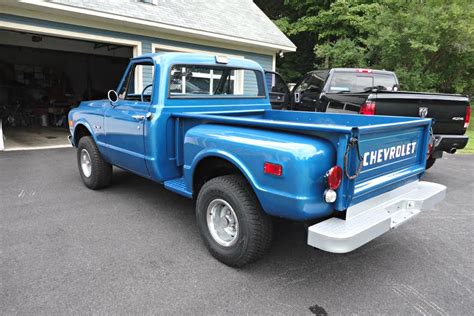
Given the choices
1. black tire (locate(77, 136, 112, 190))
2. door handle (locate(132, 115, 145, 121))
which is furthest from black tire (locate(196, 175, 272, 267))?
black tire (locate(77, 136, 112, 190))

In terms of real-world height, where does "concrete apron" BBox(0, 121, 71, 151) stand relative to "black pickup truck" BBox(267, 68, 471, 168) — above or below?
below

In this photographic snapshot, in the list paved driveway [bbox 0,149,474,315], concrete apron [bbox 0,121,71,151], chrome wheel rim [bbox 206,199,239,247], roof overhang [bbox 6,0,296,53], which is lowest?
paved driveway [bbox 0,149,474,315]

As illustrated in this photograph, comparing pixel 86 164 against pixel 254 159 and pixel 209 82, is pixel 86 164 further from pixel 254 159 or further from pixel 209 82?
pixel 254 159

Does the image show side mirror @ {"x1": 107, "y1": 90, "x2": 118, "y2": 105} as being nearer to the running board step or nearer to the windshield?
the running board step

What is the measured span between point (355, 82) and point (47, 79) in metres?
14.8

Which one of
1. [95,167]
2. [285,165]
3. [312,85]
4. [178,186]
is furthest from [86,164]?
[312,85]

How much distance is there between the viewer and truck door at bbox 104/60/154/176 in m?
3.90

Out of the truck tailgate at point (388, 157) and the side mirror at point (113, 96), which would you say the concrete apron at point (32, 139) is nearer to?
the side mirror at point (113, 96)

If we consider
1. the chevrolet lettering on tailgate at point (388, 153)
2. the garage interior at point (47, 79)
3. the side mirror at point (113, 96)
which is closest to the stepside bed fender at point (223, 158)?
the chevrolet lettering on tailgate at point (388, 153)

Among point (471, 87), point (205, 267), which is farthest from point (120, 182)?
point (471, 87)

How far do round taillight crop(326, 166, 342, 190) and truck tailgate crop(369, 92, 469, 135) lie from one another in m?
3.23

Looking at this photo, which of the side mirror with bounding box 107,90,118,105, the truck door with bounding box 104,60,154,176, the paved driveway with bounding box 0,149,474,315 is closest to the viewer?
the paved driveway with bounding box 0,149,474,315

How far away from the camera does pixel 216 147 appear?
3.04 m

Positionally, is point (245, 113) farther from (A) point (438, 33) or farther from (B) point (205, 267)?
(A) point (438, 33)
